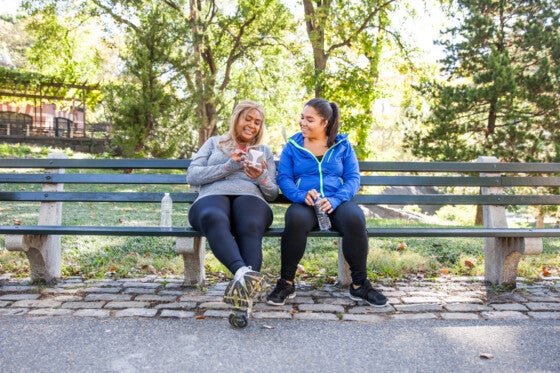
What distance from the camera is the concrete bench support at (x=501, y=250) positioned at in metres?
3.96

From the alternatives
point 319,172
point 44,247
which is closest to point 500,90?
point 319,172

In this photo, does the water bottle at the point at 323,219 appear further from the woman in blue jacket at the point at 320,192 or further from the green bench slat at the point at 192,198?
the green bench slat at the point at 192,198

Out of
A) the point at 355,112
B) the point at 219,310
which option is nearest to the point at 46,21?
the point at 355,112

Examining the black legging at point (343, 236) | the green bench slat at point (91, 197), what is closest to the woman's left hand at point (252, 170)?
the black legging at point (343, 236)

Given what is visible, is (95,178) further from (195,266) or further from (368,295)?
(368,295)

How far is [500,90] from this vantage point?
14.5m

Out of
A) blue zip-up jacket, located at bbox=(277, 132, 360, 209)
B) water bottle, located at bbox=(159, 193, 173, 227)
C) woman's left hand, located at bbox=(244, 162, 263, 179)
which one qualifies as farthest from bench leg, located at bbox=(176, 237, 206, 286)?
blue zip-up jacket, located at bbox=(277, 132, 360, 209)

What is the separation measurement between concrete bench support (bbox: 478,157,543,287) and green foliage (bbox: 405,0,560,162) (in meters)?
10.7

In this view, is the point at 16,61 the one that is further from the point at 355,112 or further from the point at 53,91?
the point at 355,112

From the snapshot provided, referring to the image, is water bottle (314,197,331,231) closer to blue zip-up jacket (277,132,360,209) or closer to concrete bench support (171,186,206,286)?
blue zip-up jacket (277,132,360,209)

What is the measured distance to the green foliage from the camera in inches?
570

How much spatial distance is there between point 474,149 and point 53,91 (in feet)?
84.4

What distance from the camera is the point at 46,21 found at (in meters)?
21.0

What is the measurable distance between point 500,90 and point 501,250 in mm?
11698
